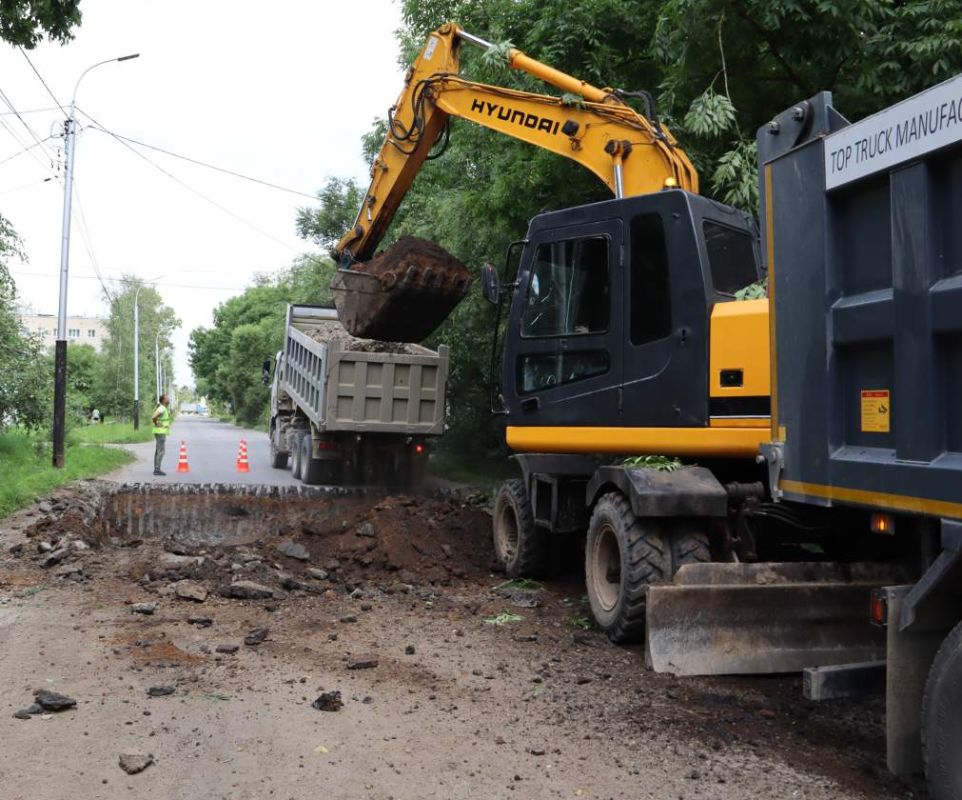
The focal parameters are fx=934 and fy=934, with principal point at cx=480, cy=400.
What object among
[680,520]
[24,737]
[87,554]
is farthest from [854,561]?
[87,554]

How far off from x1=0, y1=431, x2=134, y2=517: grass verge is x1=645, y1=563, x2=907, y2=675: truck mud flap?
9.59 m

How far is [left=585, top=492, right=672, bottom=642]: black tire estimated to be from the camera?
19.1 ft

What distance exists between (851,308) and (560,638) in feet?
11.6

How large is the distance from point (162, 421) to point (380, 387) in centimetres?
613

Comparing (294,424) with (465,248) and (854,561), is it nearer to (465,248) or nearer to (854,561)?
(465,248)

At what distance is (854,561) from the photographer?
539 cm

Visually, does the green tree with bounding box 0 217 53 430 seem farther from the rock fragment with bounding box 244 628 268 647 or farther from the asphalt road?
the rock fragment with bounding box 244 628 268 647

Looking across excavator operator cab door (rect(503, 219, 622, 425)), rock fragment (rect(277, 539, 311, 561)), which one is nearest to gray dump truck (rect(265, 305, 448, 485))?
rock fragment (rect(277, 539, 311, 561))

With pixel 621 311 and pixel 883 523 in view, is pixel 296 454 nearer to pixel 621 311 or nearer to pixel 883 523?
pixel 621 311

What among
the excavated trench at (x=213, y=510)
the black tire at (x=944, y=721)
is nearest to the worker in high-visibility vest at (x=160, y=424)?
the excavated trench at (x=213, y=510)

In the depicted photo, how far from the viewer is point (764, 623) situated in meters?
5.29

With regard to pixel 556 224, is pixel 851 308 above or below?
below

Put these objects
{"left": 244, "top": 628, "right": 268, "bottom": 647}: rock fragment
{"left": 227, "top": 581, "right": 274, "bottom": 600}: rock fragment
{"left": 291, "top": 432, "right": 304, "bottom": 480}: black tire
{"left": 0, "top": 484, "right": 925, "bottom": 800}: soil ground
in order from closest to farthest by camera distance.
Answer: {"left": 0, "top": 484, "right": 925, "bottom": 800}: soil ground, {"left": 244, "top": 628, "right": 268, "bottom": 647}: rock fragment, {"left": 227, "top": 581, "right": 274, "bottom": 600}: rock fragment, {"left": 291, "top": 432, "right": 304, "bottom": 480}: black tire

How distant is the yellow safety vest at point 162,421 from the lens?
18.5 metres
